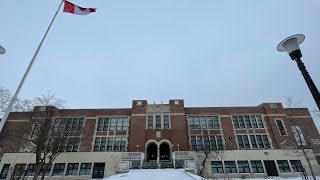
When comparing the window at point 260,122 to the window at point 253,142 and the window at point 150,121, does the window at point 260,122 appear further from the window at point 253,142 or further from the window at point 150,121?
the window at point 150,121

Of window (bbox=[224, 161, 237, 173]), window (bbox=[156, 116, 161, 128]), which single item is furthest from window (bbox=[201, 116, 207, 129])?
window (bbox=[156, 116, 161, 128])

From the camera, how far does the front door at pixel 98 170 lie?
29234mm

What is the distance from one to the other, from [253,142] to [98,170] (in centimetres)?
2416

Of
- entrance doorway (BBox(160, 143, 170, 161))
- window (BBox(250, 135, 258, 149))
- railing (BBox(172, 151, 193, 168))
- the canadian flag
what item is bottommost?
railing (BBox(172, 151, 193, 168))

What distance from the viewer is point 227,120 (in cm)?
3522

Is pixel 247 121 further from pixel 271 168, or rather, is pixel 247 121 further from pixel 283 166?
pixel 283 166

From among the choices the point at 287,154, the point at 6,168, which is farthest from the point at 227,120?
the point at 6,168

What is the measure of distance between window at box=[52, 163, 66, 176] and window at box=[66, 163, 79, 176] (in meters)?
0.83

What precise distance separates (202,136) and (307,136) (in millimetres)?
17203

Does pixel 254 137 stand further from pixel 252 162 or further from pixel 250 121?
pixel 252 162

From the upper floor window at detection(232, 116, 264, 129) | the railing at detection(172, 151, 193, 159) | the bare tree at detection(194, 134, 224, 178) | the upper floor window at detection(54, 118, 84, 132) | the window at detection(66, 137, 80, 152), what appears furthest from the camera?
the upper floor window at detection(232, 116, 264, 129)

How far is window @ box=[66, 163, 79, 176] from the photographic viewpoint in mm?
29438

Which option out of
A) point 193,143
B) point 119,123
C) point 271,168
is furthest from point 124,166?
point 271,168

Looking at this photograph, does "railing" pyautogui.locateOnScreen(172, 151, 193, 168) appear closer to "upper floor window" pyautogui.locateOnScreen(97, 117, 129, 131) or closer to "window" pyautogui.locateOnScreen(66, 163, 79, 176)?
"upper floor window" pyautogui.locateOnScreen(97, 117, 129, 131)
